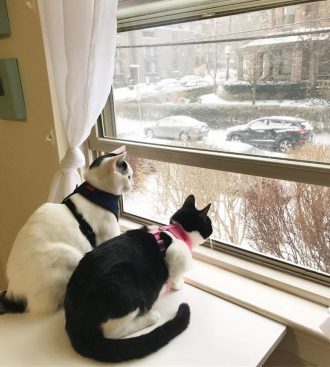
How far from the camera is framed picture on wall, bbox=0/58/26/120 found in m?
1.35

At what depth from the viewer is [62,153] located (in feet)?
4.48

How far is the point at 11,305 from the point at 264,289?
79cm

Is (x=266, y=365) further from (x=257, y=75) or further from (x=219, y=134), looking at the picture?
(x=257, y=75)

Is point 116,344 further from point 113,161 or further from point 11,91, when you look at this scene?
point 11,91

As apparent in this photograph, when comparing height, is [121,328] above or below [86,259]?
below

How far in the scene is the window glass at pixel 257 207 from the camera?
3.30 ft

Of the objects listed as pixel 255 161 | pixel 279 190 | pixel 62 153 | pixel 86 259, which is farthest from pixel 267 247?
pixel 62 153

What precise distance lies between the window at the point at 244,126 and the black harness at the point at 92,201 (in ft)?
0.98

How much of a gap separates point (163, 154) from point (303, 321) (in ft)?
2.34

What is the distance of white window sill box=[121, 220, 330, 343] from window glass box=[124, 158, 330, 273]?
73 millimetres

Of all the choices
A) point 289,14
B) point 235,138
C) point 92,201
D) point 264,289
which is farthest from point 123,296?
point 289,14

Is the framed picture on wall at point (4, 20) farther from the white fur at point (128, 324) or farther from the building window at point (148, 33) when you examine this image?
the white fur at point (128, 324)

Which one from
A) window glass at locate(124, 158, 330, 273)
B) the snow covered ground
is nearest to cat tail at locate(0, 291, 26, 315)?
window glass at locate(124, 158, 330, 273)

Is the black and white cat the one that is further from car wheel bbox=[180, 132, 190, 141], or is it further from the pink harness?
car wheel bbox=[180, 132, 190, 141]
